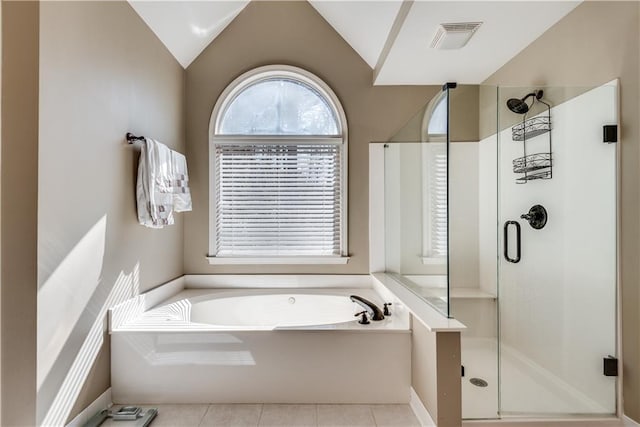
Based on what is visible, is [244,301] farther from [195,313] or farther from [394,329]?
[394,329]

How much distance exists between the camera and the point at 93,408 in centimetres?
181

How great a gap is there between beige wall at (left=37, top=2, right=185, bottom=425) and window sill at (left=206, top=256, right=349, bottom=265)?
67 centimetres

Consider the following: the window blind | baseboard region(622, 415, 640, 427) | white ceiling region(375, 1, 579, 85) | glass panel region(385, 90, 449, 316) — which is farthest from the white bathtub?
white ceiling region(375, 1, 579, 85)

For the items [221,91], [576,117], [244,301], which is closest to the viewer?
[576,117]

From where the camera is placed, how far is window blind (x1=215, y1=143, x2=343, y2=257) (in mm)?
2996

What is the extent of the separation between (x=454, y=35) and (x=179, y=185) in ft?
6.80

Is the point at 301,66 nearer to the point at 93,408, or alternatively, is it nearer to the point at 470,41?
the point at 470,41

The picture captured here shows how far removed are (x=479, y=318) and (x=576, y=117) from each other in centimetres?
126

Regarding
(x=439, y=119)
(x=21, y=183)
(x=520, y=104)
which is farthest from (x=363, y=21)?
(x=21, y=183)

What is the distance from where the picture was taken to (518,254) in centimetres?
209

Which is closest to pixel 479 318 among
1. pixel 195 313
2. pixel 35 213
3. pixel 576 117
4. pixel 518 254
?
pixel 518 254

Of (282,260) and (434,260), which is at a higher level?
(434,260)

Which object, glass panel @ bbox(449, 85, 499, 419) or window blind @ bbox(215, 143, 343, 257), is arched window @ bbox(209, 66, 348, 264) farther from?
glass panel @ bbox(449, 85, 499, 419)

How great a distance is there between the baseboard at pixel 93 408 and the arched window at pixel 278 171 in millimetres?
1259
